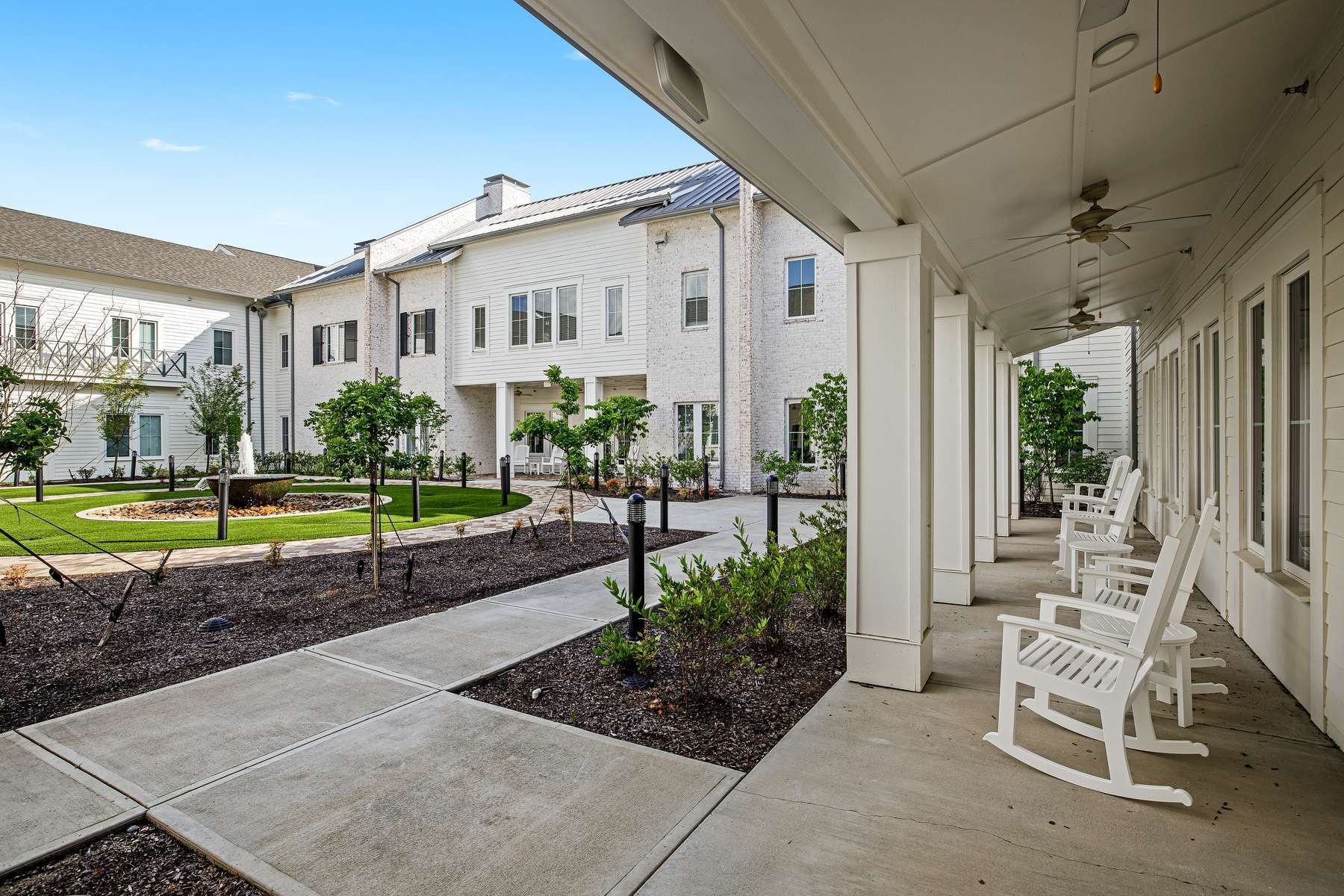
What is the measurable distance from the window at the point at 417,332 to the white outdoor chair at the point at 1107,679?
2110 cm

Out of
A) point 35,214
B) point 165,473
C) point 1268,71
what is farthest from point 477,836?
point 35,214

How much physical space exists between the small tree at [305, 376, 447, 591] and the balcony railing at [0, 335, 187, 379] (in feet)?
48.1

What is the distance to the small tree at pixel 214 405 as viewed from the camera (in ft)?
72.2

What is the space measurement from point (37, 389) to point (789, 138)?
2440 centimetres

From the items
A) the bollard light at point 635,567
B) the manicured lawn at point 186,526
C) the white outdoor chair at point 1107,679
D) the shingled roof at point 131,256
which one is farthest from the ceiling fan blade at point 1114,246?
the shingled roof at point 131,256

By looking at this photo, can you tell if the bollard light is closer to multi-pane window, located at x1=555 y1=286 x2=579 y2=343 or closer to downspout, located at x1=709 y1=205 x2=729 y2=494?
downspout, located at x1=709 y1=205 x2=729 y2=494

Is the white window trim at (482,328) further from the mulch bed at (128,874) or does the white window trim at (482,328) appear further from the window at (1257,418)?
the mulch bed at (128,874)

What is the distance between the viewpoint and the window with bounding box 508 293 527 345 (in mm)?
20000

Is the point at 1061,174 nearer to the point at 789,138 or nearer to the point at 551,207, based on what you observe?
the point at 789,138

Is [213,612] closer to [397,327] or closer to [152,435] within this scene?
[397,327]

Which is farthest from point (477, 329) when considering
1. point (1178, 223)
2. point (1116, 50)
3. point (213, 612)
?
point (1116, 50)

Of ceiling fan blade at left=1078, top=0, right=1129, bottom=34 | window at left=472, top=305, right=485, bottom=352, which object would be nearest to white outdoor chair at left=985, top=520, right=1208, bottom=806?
ceiling fan blade at left=1078, top=0, right=1129, bottom=34

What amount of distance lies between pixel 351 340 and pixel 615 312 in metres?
10.7

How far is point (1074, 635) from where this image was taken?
293cm
